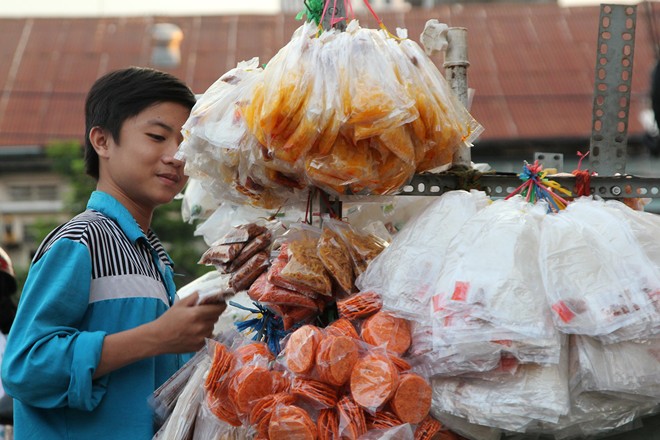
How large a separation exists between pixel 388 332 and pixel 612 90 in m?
0.88

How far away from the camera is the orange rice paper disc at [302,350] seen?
185 centimetres

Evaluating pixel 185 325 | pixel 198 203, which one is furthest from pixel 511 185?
pixel 198 203

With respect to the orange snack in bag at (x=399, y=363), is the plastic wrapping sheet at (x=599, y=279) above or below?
above

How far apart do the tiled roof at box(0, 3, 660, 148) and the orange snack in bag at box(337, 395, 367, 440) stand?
12399 millimetres

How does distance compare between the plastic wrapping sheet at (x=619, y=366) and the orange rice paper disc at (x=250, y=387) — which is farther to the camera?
the orange rice paper disc at (x=250, y=387)

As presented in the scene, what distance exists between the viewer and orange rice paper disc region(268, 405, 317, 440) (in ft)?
5.94

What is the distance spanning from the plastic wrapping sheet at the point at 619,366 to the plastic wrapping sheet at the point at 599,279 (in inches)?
1.4

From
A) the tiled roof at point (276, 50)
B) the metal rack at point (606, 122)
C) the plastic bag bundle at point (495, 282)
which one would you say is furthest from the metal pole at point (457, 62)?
the tiled roof at point (276, 50)

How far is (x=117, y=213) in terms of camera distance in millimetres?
2268

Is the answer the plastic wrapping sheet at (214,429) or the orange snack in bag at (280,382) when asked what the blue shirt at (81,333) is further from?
the orange snack in bag at (280,382)

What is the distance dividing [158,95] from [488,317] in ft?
3.60

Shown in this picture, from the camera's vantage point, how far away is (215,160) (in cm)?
217

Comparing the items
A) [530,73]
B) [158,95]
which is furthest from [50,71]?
[158,95]

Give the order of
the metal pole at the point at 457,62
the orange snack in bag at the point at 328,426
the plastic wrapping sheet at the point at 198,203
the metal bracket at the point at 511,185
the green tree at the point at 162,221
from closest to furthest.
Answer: the orange snack in bag at the point at 328,426 → the metal bracket at the point at 511,185 → the metal pole at the point at 457,62 → the plastic wrapping sheet at the point at 198,203 → the green tree at the point at 162,221
